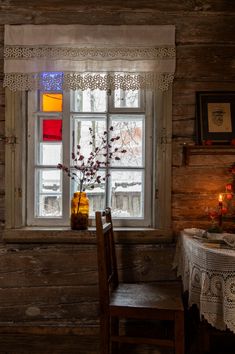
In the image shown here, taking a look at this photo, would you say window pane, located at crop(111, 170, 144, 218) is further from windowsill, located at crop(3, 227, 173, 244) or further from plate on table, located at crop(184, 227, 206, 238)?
plate on table, located at crop(184, 227, 206, 238)

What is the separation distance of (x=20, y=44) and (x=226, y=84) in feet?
4.80

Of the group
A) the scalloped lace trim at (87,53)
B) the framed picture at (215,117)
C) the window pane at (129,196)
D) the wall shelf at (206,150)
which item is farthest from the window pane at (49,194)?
the framed picture at (215,117)

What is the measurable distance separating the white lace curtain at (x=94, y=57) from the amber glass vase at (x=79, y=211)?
757 millimetres

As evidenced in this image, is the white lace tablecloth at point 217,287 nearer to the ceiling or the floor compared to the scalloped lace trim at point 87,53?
nearer to the floor

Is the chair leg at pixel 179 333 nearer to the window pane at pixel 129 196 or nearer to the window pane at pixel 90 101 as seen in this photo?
the window pane at pixel 129 196

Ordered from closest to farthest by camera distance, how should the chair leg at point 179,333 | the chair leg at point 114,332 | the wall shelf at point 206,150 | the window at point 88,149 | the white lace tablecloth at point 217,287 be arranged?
the white lace tablecloth at point 217,287, the chair leg at point 179,333, the chair leg at point 114,332, the wall shelf at point 206,150, the window at point 88,149

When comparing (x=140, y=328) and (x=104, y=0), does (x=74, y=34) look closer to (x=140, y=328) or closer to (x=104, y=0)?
(x=104, y=0)

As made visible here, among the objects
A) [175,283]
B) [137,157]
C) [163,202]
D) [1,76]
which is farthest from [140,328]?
[1,76]

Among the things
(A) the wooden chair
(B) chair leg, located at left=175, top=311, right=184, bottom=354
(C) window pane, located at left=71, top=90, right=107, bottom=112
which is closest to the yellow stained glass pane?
(C) window pane, located at left=71, top=90, right=107, bottom=112

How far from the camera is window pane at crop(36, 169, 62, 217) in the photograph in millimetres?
3137

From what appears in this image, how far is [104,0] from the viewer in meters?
2.98

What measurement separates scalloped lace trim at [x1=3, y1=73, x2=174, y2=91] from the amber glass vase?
0.75 meters

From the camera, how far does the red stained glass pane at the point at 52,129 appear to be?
10.2 feet

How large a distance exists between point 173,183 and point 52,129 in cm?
97
